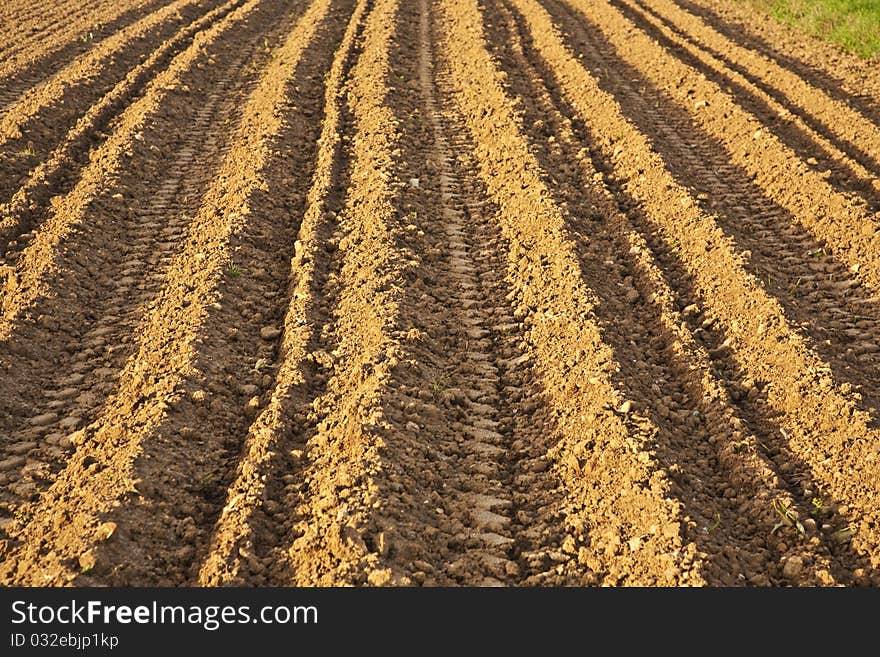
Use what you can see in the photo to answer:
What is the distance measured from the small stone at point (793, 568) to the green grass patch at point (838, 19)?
10060 millimetres

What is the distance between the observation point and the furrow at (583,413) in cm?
403

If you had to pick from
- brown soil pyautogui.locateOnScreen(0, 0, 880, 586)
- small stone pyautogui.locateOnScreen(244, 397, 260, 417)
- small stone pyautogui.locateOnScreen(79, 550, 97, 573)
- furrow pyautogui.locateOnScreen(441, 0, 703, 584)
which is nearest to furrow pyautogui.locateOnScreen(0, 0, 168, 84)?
brown soil pyautogui.locateOnScreen(0, 0, 880, 586)

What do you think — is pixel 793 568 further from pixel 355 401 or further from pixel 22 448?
pixel 22 448

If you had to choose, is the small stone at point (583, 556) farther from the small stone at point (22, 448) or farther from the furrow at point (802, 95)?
the furrow at point (802, 95)

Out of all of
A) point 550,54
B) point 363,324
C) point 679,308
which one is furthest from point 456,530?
point 550,54

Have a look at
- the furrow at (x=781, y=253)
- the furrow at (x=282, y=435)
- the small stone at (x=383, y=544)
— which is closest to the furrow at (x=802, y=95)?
the furrow at (x=781, y=253)

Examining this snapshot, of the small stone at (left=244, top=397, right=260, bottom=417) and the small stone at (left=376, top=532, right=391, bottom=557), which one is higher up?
the small stone at (left=244, top=397, right=260, bottom=417)

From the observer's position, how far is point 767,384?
5.23 meters

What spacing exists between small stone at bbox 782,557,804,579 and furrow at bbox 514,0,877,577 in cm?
31

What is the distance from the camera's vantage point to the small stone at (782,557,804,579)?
3.99 metres

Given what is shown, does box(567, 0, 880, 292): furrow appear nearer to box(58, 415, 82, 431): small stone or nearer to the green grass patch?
the green grass patch

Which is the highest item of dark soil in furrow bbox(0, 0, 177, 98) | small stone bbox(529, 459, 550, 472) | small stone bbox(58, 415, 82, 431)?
dark soil in furrow bbox(0, 0, 177, 98)

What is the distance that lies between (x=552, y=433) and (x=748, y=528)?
1.15 metres

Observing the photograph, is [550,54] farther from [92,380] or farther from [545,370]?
[92,380]
